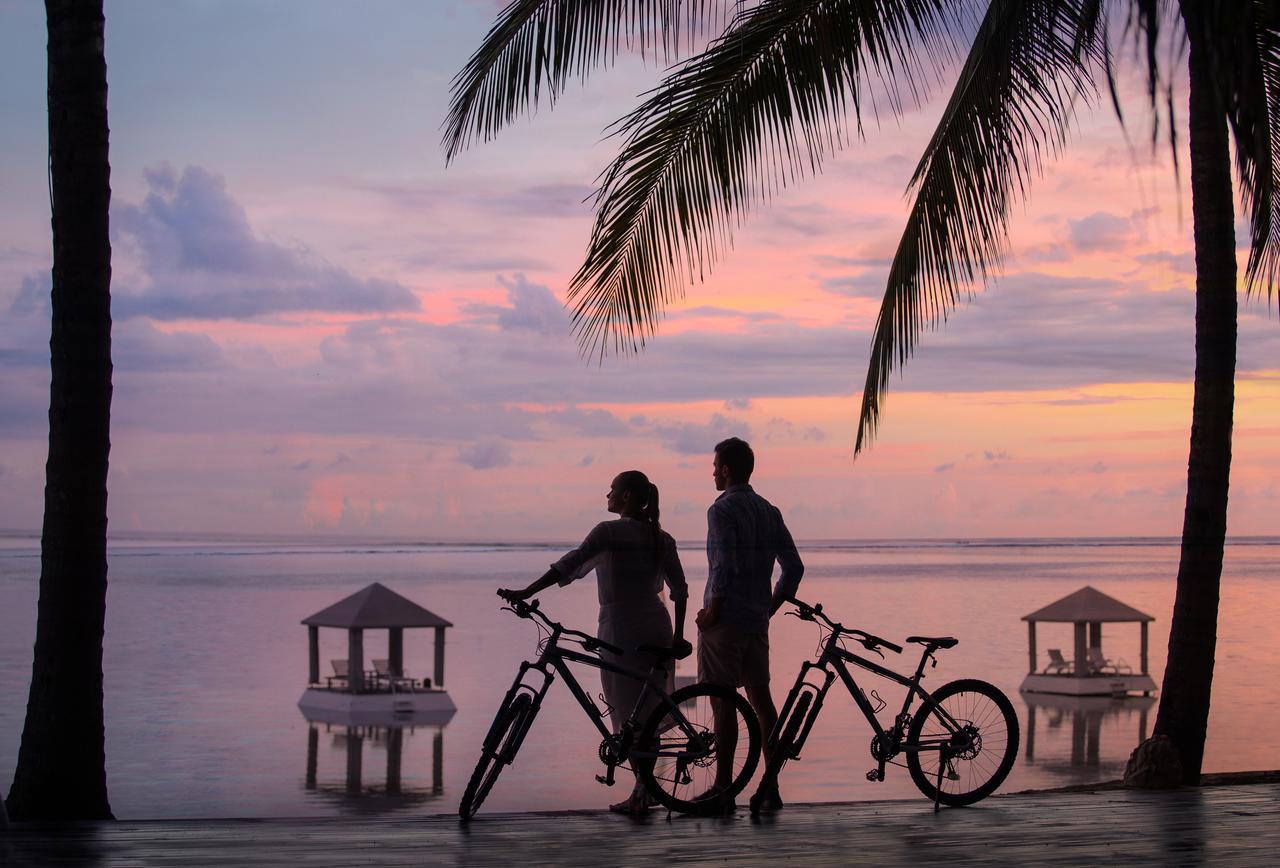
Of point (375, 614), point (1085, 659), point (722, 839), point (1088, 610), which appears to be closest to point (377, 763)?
point (375, 614)

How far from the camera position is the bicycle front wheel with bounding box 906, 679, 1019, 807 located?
737 cm

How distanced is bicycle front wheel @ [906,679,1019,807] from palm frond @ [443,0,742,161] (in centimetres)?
384

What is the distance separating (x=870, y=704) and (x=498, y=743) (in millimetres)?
1719

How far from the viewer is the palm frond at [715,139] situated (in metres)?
9.45

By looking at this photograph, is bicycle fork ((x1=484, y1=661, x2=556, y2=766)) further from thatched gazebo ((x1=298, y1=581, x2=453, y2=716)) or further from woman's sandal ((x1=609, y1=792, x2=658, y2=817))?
thatched gazebo ((x1=298, y1=581, x2=453, y2=716))

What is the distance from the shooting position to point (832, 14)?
31.3ft

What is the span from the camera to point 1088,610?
3281 cm

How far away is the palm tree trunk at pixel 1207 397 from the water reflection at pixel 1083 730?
21.3 m

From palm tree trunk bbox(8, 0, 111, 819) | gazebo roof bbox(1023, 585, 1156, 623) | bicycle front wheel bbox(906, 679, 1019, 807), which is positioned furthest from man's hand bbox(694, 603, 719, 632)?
gazebo roof bbox(1023, 585, 1156, 623)

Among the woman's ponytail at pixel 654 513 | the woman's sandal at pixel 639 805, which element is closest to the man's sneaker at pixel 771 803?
the woman's sandal at pixel 639 805

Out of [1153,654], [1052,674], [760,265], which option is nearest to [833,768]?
[1052,674]

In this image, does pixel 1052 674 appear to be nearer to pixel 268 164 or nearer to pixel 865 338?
pixel 268 164

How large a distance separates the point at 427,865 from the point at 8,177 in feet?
25.7

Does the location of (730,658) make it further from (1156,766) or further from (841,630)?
(1156,766)
